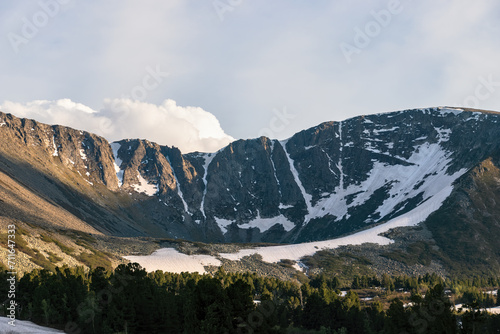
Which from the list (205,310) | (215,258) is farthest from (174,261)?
(205,310)

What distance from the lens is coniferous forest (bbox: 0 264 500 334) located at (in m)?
42.1

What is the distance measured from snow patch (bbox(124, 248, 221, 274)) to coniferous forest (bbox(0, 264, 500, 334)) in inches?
2663

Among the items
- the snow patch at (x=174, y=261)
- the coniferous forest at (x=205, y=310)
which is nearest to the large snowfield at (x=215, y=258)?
the snow patch at (x=174, y=261)

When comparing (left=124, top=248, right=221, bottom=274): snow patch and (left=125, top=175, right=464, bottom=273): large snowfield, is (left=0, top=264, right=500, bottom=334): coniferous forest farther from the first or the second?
(left=125, top=175, right=464, bottom=273): large snowfield

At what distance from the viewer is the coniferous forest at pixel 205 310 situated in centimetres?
4212

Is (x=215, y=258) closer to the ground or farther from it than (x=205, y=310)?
farther from it

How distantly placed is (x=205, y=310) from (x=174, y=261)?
116 meters

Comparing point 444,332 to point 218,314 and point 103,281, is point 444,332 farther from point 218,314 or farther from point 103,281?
point 103,281

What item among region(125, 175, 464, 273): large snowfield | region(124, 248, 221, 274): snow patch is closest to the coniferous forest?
region(124, 248, 221, 274): snow patch

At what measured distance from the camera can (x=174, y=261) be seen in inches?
6107

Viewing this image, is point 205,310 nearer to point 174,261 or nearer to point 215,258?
point 174,261

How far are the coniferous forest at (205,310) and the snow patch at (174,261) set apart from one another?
6763 cm

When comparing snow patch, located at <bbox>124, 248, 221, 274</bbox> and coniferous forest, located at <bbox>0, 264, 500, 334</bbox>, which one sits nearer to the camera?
coniferous forest, located at <bbox>0, 264, 500, 334</bbox>

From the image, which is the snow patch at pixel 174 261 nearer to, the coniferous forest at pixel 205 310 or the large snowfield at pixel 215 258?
the large snowfield at pixel 215 258
